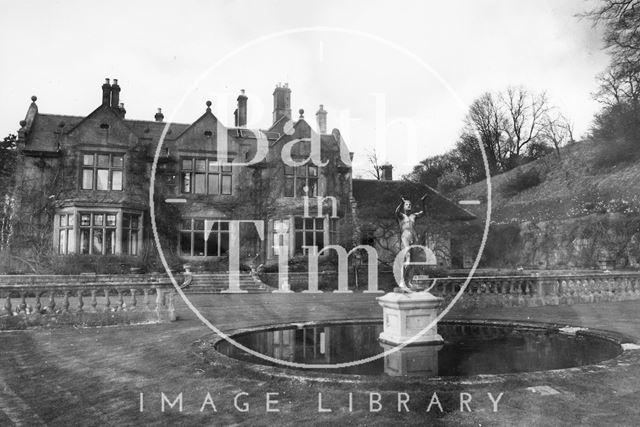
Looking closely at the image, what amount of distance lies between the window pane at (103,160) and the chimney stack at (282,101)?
1084cm

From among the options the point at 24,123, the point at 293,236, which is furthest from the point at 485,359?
the point at 24,123

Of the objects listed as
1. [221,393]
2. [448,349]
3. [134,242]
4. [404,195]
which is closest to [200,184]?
[134,242]

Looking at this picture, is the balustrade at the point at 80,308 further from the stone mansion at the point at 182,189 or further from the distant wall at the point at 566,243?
the distant wall at the point at 566,243

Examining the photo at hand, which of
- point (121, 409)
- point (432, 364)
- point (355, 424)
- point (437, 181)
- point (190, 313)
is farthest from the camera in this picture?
point (437, 181)

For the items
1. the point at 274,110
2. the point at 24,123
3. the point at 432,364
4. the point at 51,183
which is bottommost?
the point at 432,364

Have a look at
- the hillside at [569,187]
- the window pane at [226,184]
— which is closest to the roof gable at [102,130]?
the window pane at [226,184]

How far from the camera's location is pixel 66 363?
8.04m

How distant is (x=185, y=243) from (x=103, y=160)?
5.96 meters

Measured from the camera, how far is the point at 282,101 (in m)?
33.7

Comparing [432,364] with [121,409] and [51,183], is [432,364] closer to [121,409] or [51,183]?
[121,409]

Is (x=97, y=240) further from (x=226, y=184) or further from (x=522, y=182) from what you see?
(x=522, y=182)

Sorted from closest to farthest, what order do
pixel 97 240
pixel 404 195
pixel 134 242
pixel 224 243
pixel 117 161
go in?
pixel 97 240 → pixel 134 242 → pixel 117 161 → pixel 224 243 → pixel 404 195

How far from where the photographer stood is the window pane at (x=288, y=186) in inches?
1139

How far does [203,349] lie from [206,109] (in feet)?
74.5
